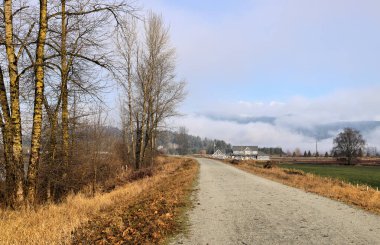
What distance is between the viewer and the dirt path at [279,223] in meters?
6.67

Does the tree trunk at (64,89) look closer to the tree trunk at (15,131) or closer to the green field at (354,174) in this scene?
the tree trunk at (15,131)

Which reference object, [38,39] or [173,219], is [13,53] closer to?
[38,39]

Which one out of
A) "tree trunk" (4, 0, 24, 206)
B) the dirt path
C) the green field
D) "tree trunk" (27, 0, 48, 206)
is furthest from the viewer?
the green field

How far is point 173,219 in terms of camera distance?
28.0 feet

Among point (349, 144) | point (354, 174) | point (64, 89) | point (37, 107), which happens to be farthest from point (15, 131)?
point (349, 144)

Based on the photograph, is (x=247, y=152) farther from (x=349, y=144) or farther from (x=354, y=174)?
(x=354, y=174)

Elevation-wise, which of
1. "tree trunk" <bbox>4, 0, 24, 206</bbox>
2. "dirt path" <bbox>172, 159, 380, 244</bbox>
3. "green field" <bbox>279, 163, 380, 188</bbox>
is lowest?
"green field" <bbox>279, 163, 380, 188</bbox>

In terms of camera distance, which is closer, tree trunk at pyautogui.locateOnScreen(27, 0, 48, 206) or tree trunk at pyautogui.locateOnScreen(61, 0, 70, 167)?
tree trunk at pyautogui.locateOnScreen(27, 0, 48, 206)

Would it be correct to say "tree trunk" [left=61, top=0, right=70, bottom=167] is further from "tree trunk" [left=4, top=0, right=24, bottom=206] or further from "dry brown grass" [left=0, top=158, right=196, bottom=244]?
"dry brown grass" [left=0, top=158, right=196, bottom=244]

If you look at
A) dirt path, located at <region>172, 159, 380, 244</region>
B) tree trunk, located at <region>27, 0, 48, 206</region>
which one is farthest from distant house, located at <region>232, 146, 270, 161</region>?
tree trunk, located at <region>27, 0, 48, 206</region>

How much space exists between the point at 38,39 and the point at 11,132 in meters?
2.83

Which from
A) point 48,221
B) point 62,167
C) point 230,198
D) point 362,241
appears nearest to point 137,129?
point 62,167

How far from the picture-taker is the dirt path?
6.67m

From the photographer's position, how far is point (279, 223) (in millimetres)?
8070
